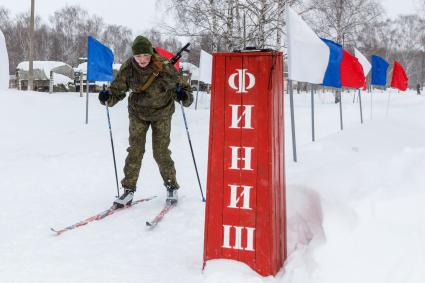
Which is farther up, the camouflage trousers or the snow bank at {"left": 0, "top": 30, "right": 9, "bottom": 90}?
the snow bank at {"left": 0, "top": 30, "right": 9, "bottom": 90}

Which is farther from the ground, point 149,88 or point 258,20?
point 258,20

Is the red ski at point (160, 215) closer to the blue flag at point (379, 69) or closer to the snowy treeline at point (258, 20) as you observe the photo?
the blue flag at point (379, 69)

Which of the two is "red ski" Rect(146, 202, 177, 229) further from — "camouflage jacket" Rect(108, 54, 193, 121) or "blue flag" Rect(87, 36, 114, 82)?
"blue flag" Rect(87, 36, 114, 82)

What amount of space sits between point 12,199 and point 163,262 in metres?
2.63

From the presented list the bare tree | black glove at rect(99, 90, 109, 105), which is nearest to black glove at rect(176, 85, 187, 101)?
black glove at rect(99, 90, 109, 105)

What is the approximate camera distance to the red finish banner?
262cm

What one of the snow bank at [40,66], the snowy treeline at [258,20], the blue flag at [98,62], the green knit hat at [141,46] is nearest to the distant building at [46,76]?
the snow bank at [40,66]

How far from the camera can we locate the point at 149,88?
4238 millimetres

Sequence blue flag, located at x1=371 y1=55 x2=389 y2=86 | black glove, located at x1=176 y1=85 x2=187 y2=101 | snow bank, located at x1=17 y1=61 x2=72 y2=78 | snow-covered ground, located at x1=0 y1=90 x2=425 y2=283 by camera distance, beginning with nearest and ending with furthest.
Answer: snow-covered ground, located at x1=0 y1=90 x2=425 y2=283
black glove, located at x1=176 y1=85 x2=187 y2=101
blue flag, located at x1=371 y1=55 x2=389 y2=86
snow bank, located at x1=17 y1=61 x2=72 y2=78

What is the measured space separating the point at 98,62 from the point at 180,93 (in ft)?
23.6

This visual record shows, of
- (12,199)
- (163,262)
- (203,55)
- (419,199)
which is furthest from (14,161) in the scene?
(203,55)

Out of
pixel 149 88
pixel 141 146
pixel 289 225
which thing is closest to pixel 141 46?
pixel 149 88

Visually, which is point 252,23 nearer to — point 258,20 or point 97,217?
point 258,20

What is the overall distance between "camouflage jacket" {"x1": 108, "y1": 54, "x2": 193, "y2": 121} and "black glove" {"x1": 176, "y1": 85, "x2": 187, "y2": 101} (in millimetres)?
35
